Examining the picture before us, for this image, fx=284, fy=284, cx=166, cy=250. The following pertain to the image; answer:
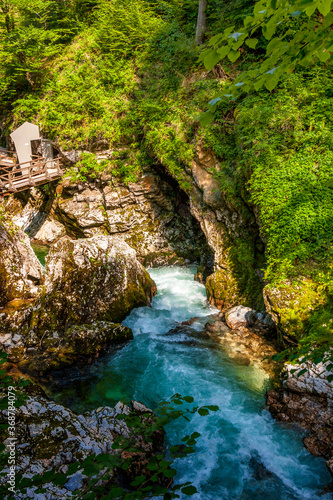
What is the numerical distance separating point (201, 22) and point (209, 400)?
540 inches

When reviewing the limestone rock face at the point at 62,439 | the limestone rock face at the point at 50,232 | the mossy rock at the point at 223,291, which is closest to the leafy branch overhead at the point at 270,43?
the limestone rock face at the point at 62,439

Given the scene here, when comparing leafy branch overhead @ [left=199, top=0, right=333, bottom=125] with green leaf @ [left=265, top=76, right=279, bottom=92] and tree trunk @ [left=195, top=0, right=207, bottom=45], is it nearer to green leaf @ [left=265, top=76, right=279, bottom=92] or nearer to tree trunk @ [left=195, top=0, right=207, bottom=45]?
green leaf @ [left=265, top=76, right=279, bottom=92]

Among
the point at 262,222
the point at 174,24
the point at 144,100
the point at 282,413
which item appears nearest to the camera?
the point at 282,413

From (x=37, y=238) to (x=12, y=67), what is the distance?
9347 mm

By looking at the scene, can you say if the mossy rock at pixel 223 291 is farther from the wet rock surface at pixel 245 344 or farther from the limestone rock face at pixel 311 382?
the limestone rock face at pixel 311 382

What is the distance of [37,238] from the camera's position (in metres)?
15.3

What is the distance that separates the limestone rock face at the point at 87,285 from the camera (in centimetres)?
759

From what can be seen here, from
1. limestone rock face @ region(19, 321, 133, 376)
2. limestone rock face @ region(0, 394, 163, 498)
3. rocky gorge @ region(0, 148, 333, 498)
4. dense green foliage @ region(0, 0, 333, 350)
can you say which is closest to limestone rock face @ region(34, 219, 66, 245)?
dense green foliage @ region(0, 0, 333, 350)

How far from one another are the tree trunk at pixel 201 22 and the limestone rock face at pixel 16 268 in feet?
34.5

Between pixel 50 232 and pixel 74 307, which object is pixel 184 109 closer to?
pixel 74 307

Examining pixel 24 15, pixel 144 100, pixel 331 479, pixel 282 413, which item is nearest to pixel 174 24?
pixel 144 100

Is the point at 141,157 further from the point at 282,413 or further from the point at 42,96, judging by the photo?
the point at 282,413

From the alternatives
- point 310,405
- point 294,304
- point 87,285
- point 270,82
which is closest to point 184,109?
point 87,285

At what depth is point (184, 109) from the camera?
10.9 metres
